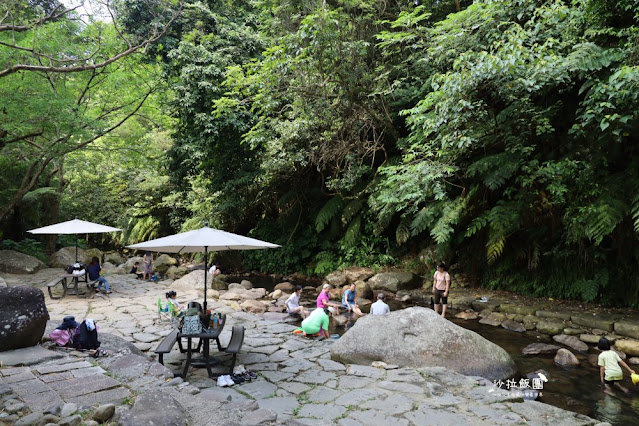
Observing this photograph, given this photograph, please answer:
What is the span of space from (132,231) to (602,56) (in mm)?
22553

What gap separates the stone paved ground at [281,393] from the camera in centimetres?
363

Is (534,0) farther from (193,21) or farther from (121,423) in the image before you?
(193,21)

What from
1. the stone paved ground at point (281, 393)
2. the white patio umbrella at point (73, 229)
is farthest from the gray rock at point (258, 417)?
the white patio umbrella at point (73, 229)

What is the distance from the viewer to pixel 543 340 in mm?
7879

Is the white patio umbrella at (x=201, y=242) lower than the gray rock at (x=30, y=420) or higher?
higher

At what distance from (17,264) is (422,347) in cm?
1398

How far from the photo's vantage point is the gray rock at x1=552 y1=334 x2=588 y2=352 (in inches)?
288

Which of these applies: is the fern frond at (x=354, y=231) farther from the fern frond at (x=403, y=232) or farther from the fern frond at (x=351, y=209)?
the fern frond at (x=403, y=232)

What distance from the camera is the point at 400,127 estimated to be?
44.2 feet

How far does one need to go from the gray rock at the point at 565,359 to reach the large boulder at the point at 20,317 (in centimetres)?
788

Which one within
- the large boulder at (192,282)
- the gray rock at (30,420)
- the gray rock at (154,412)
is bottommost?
the large boulder at (192,282)

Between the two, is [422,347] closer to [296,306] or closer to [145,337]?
[296,306]

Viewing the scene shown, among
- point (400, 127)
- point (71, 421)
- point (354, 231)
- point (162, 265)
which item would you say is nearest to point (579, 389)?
point (71, 421)

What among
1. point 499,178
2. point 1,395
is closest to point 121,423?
point 1,395
